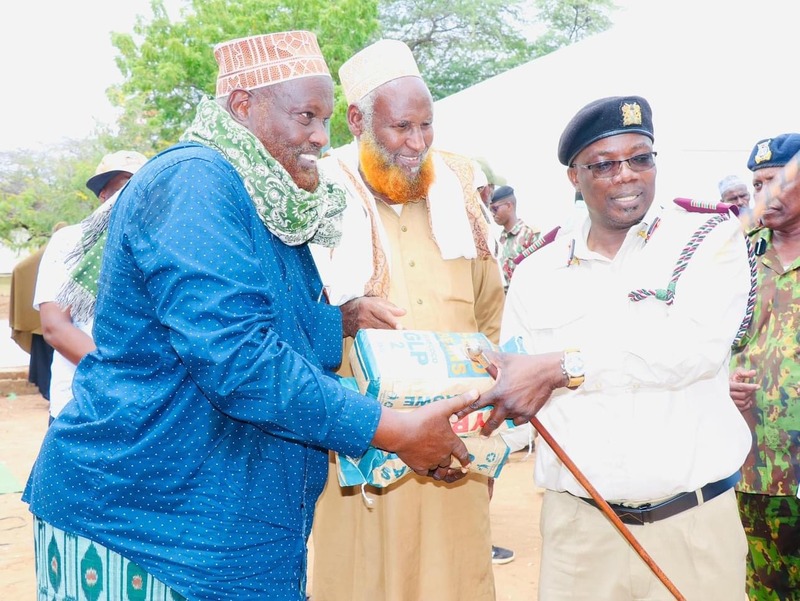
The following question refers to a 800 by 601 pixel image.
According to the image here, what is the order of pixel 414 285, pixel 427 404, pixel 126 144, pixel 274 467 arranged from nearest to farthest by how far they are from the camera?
pixel 274 467 → pixel 427 404 → pixel 414 285 → pixel 126 144

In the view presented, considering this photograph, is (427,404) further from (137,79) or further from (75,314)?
(137,79)

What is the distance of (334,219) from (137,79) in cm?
2272

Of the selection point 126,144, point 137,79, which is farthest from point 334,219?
point 126,144

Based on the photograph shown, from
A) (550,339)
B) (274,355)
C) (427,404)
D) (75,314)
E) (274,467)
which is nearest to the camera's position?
(274,355)

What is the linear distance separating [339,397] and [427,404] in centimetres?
39

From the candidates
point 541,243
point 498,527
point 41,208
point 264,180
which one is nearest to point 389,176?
point 541,243

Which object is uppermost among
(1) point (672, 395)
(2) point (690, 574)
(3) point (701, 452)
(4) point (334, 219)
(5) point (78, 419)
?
(4) point (334, 219)

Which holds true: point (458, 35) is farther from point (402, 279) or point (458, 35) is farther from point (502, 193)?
point (402, 279)

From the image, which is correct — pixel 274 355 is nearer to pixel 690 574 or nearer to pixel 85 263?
pixel 85 263

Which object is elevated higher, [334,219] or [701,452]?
[334,219]

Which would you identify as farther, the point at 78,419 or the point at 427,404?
the point at 427,404

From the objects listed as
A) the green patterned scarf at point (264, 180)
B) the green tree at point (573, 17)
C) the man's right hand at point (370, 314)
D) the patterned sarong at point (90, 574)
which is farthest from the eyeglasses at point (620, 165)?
the green tree at point (573, 17)

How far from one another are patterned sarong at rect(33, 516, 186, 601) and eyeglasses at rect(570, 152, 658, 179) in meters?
1.88

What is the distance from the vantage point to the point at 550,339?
2955mm
